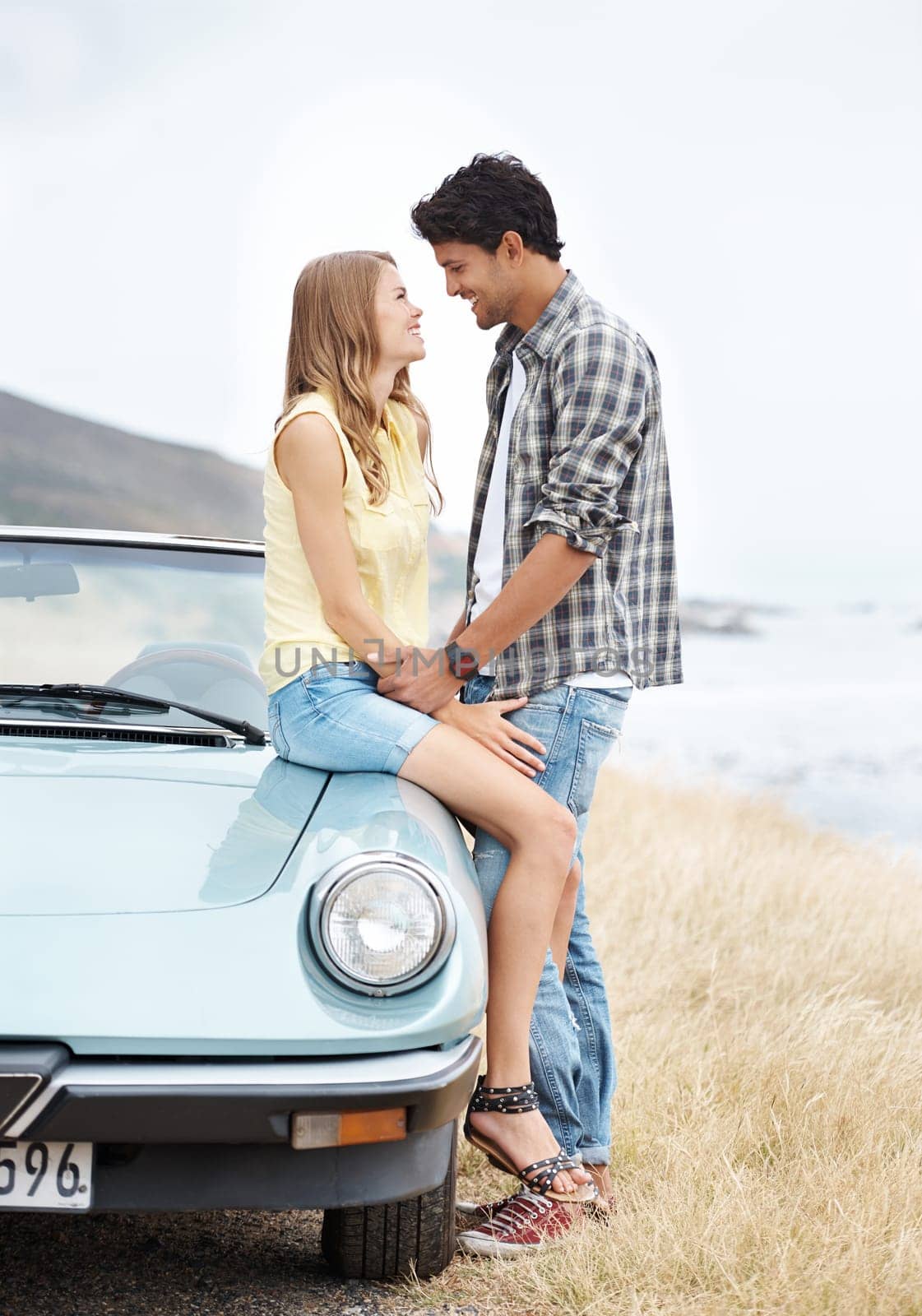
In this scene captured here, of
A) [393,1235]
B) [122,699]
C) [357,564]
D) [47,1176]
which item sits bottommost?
[393,1235]

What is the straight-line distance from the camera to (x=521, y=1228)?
2.46 meters

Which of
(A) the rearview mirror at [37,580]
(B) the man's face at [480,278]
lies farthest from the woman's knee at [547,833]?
(A) the rearview mirror at [37,580]

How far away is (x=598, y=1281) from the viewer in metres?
2.32

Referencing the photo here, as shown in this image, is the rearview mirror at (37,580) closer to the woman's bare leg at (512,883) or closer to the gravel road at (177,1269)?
the woman's bare leg at (512,883)

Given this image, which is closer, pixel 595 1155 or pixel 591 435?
pixel 591 435

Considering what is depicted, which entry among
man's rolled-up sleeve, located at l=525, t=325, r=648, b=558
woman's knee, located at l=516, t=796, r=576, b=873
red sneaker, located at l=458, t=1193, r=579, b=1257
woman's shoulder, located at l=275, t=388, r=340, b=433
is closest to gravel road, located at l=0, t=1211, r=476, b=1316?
red sneaker, located at l=458, t=1193, r=579, b=1257

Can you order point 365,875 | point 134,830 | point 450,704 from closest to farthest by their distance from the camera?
point 365,875 → point 134,830 → point 450,704

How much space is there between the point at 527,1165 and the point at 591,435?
4.80 ft

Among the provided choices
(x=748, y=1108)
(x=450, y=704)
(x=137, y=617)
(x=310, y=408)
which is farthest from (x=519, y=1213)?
(x=137, y=617)

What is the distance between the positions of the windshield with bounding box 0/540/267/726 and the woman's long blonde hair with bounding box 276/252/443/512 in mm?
753

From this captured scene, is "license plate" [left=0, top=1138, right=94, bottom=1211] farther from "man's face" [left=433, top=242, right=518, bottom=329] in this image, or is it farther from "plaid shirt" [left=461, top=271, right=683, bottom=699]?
"man's face" [left=433, top=242, right=518, bottom=329]

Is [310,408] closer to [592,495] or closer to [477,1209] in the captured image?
[592,495]

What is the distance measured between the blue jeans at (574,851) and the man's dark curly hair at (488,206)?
0.93 m

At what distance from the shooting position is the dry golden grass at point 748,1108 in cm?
229
